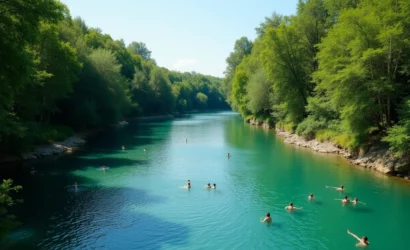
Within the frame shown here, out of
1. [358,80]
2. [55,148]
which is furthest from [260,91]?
[55,148]

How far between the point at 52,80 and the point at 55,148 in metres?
9.11

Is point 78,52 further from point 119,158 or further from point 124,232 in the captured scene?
point 124,232

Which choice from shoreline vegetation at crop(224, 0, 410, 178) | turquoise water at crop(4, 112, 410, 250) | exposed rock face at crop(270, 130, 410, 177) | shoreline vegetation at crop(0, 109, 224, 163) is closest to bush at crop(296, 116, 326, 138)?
shoreline vegetation at crop(224, 0, 410, 178)

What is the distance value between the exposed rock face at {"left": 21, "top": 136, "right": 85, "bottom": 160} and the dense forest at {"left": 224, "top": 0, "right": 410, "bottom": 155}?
109 feet

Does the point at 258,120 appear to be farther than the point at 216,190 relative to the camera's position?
Yes

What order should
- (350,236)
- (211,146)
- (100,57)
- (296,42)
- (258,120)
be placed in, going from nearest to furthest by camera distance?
(350,236) → (211,146) → (296,42) → (100,57) → (258,120)

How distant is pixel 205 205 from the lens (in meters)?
23.3

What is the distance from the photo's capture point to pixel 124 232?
18.6 m

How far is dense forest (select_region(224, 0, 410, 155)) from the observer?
93.8 feet

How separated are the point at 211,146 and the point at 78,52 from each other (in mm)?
29064

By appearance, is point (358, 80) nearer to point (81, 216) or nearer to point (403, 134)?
point (403, 134)

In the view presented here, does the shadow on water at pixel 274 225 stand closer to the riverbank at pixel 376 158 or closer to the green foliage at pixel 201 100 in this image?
the riverbank at pixel 376 158

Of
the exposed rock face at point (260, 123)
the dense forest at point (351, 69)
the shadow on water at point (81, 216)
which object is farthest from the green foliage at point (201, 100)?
the shadow on water at point (81, 216)

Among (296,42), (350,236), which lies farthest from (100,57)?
(350,236)
